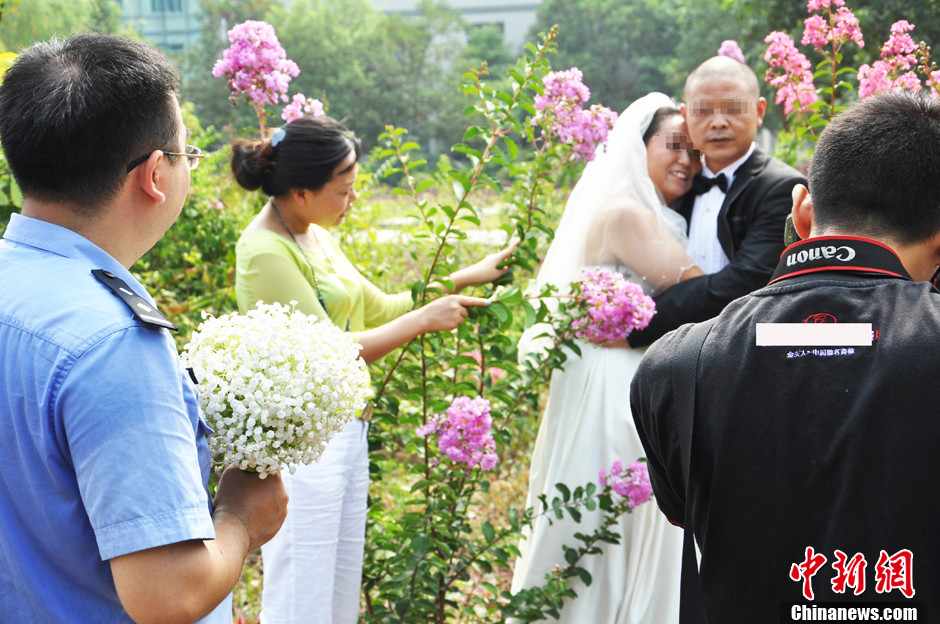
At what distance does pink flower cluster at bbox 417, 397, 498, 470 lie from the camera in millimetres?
2445

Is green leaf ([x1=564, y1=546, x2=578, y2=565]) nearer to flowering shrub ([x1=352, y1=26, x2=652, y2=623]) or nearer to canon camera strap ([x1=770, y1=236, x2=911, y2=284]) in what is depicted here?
flowering shrub ([x1=352, y1=26, x2=652, y2=623])

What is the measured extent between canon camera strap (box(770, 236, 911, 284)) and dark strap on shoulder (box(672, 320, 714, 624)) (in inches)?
7.0

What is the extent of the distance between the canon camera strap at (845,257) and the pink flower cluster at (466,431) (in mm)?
1286

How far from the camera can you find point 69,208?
119cm

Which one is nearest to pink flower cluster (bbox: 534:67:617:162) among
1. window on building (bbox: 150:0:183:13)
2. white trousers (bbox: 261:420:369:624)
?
white trousers (bbox: 261:420:369:624)

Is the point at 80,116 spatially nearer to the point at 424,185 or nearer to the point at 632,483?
the point at 424,185

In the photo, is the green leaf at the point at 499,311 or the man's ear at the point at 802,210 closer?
the man's ear at the point at 802,210

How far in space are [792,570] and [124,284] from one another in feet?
3.61

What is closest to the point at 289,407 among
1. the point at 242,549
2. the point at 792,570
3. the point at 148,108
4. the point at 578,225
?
the point at 242,549

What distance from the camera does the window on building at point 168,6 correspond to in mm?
49938

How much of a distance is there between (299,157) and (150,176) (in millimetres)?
1436

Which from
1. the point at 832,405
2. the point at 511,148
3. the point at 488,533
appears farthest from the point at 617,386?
the point at 832,405

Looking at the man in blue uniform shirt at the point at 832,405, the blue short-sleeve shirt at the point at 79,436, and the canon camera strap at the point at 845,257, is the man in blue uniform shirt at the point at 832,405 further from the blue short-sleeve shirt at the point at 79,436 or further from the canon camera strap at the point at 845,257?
the blue short-sleeve shirt at the point at 79,436

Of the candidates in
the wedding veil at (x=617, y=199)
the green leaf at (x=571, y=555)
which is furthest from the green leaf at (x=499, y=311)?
the green leaf at (x=571, y=555)
